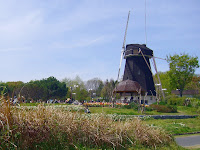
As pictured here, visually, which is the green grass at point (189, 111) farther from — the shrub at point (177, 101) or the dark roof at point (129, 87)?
the dark roof at point (129, 87)

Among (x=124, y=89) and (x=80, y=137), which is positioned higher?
(x=124, y=89)

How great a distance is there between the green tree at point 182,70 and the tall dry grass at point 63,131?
38.3 m

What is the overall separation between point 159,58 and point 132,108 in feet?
66.8

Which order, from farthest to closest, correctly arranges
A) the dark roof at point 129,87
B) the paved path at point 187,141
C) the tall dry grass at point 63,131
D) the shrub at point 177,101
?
the dark roof at point 129,87
the shrub at point 177,101
the paved path at point 187,141
the tall dry grass at point 63,131

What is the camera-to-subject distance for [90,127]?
6.06 m

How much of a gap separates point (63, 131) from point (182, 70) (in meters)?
41.4

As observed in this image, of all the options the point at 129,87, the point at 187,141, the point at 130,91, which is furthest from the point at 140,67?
the point at 187,141

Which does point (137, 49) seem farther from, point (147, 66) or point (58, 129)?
point (58, 129)

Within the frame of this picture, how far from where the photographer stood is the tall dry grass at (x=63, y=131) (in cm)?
468

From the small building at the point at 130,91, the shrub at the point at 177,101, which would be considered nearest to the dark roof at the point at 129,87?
the small building at the point at 130,91

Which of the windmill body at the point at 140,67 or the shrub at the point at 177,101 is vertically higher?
the windmill body at the point at 140,67

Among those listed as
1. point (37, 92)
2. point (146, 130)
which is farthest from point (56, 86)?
point (146, 130)

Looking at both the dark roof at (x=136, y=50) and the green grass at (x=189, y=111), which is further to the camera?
the dark roof at (x=136, y=50)

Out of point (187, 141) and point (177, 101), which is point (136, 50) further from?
point (187, 141)
